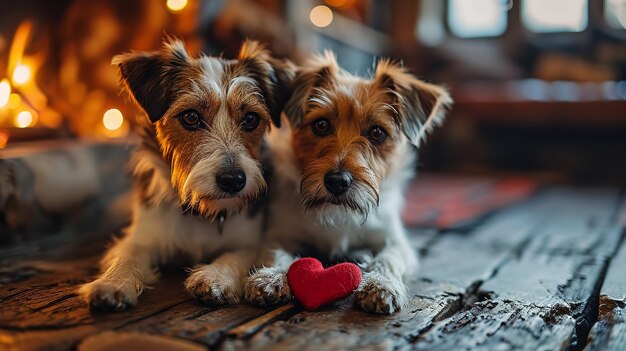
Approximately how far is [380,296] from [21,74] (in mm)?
3309

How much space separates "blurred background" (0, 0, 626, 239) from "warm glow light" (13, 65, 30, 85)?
0.5 inches

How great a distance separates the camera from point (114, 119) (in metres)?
4.57

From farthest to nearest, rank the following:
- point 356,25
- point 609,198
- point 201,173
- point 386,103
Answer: point 356,25, point 609,198, point 386,103, point 201,173

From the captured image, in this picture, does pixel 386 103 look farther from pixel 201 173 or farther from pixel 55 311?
pixel 55 311

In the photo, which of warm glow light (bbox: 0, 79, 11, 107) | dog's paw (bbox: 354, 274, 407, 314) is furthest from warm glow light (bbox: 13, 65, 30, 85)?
dog's paw (bbox: 354, 274, 407, 314)

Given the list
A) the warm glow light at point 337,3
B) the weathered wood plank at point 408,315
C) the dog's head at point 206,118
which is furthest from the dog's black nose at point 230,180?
the warm glow light at point 337,3

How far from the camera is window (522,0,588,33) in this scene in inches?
291

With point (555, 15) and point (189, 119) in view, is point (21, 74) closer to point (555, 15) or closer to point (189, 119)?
point (189, 119)

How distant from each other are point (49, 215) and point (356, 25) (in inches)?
184

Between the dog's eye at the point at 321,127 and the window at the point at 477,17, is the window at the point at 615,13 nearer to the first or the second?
the window at the point at 477,17

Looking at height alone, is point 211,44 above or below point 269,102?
above

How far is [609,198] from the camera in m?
5.31

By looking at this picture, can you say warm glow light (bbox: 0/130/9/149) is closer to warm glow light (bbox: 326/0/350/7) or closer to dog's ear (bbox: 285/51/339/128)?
dog's ear (bbox: 285/51/339/128)

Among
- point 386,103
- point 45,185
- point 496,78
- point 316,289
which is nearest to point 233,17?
point 45,185
